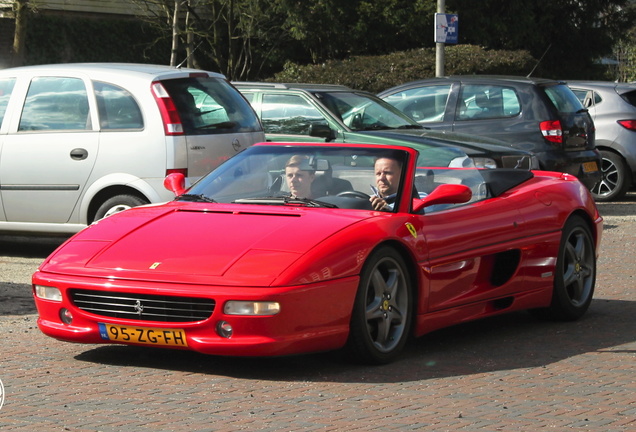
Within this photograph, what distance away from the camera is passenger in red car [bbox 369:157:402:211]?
7262 mm

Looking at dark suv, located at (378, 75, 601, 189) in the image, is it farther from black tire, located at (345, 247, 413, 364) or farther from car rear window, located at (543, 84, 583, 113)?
black tire, located at (345, 247, 413, 364)

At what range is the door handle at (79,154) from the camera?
10.9m

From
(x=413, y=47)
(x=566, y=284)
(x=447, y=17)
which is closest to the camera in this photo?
(x=566, y=284)

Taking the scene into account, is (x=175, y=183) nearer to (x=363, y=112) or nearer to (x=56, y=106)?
(x=56, y=106)

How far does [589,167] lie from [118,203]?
23.4 ft

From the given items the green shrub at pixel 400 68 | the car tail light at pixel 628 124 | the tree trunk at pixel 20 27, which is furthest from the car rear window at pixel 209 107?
the green shrub at pixel 400 68

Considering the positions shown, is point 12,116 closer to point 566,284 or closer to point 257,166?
point 257,166

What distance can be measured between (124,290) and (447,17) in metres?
16.3

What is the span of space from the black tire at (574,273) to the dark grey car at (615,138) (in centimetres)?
939

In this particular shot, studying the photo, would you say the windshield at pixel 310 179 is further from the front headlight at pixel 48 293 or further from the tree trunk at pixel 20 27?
the tree trunk at pixel 20 27

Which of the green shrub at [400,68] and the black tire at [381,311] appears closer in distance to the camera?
the black tire at [381,311]

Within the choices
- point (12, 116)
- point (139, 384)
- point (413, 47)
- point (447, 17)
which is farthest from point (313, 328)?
point (413, 47)

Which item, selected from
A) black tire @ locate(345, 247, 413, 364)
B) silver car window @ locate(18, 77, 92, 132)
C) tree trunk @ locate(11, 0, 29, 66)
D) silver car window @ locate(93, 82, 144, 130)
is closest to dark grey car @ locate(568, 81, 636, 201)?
silver car window @ locate(93, 82, 144, 130)

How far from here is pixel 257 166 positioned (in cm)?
768
